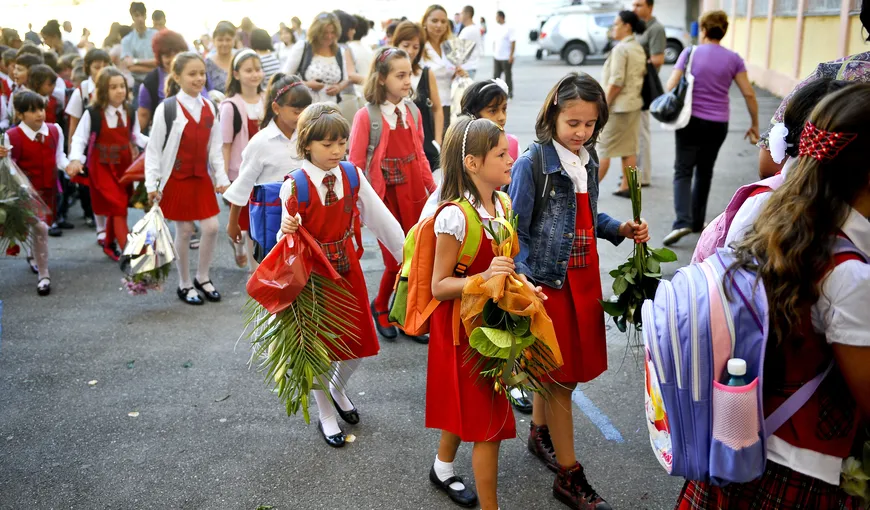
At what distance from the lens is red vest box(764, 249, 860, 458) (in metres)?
2.04

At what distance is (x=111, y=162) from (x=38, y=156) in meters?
0.65

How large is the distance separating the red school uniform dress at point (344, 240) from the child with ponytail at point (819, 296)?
7.41 ft

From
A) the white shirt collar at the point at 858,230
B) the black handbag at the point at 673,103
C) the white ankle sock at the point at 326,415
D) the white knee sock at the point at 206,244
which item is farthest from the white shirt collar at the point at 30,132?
the white shirt collar at the point at 858,230

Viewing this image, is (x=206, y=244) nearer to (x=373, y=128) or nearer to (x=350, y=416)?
(x=373, y=128)

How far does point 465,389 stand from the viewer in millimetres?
3123

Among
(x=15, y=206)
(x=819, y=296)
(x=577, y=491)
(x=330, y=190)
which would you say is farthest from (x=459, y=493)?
(x=15, y=206)

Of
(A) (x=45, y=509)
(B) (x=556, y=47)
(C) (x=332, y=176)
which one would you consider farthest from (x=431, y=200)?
(B) (x=556, y=47)

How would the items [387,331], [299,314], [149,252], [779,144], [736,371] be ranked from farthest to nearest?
[149,252] < [387,331] < [299,314] < [779,144] < [736,371]

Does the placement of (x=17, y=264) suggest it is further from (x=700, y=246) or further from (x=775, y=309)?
(x=775, y=309)

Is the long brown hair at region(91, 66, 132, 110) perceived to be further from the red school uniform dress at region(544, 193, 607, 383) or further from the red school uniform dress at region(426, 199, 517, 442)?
the red school uniform dress at region(544, 193, 607, 383)

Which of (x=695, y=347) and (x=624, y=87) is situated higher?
(x=695, y=347)

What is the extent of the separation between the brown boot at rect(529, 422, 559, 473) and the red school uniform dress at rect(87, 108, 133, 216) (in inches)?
196

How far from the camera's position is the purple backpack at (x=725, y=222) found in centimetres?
250

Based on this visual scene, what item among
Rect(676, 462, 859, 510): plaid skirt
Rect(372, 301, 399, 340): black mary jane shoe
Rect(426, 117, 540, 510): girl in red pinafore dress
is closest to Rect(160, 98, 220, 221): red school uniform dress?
Rect(372, 301, 399, 340): black mary jane shoe
